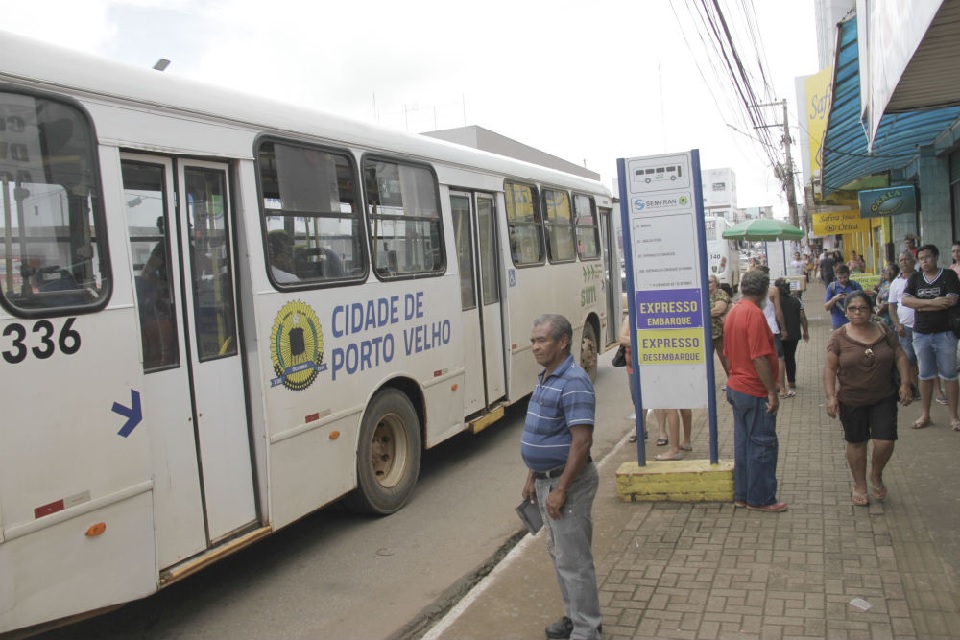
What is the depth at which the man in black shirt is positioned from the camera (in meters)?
7.50

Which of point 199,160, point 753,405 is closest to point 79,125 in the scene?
point 199,160

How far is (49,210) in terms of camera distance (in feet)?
12.5

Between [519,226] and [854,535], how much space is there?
5.20 m

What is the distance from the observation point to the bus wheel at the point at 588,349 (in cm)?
1153

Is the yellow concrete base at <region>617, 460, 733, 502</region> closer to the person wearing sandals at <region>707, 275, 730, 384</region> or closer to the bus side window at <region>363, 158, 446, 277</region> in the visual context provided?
the person wearing sandals at <region>707, 275, 730, 384</region>

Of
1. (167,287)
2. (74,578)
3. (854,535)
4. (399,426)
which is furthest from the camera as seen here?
(399,426)

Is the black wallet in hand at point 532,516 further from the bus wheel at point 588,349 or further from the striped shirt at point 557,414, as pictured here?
the bus wheel at point 588,349

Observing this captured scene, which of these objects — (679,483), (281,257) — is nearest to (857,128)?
(679,483)

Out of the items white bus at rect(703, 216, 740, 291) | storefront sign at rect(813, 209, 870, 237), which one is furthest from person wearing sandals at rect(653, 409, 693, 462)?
white bus at rect(703, 216, 740, 291)

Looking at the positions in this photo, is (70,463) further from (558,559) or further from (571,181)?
(571,181)

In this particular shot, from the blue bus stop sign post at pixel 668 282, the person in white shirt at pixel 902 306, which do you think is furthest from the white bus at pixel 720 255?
the blue bus stop sign post at pixel 668 282

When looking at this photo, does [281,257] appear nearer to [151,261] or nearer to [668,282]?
[151,261]

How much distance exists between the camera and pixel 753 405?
5754 millimetres

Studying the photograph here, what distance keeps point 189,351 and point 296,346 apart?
34.2 inches
